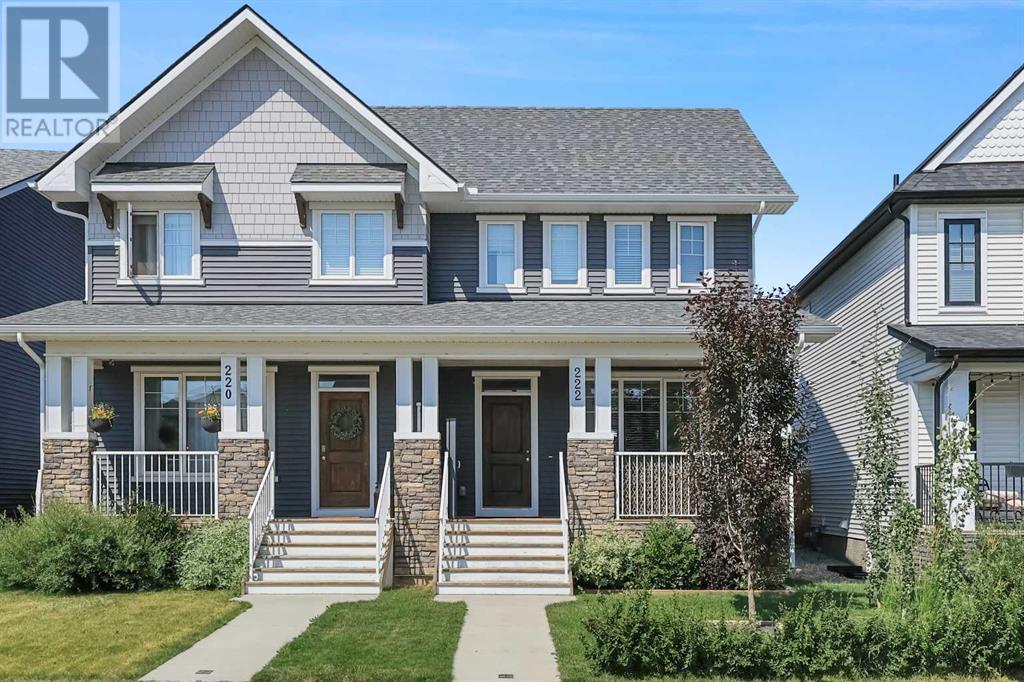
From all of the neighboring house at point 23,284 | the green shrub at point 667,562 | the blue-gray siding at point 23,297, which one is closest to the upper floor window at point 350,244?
the green shrub at point 667,562

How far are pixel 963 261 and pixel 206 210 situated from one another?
43.1 feet

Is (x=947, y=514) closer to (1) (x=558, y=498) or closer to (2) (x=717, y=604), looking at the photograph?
(2) (x=717, y=604)

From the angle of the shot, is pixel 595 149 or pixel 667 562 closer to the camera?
pixel 667 562

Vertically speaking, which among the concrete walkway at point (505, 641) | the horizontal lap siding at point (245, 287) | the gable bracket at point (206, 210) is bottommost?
the concrete walkway at point (505, 641)

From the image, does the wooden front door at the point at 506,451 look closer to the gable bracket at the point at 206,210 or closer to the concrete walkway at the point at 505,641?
the concrete walkway at the point at 505,641

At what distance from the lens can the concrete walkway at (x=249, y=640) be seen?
1055 cm

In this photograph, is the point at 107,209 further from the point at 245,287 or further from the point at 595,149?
the point at 595,149

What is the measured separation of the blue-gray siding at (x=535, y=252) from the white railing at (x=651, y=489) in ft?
11.4

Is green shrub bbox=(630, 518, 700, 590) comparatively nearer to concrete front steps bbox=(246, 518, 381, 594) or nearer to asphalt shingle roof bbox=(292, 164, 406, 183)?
concrete front steps bbox=(246, 518, 381, 594)

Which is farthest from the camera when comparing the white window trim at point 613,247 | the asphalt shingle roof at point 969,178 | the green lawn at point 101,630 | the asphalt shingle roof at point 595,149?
the white window trim at point 613,247

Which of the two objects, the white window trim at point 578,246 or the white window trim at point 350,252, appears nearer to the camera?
the white window trim at point 350,252

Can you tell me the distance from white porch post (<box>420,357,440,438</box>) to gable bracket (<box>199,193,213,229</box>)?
475 cm

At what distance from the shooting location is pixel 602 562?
1569cm

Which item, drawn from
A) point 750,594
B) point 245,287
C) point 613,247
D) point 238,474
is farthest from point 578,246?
point 750,594
